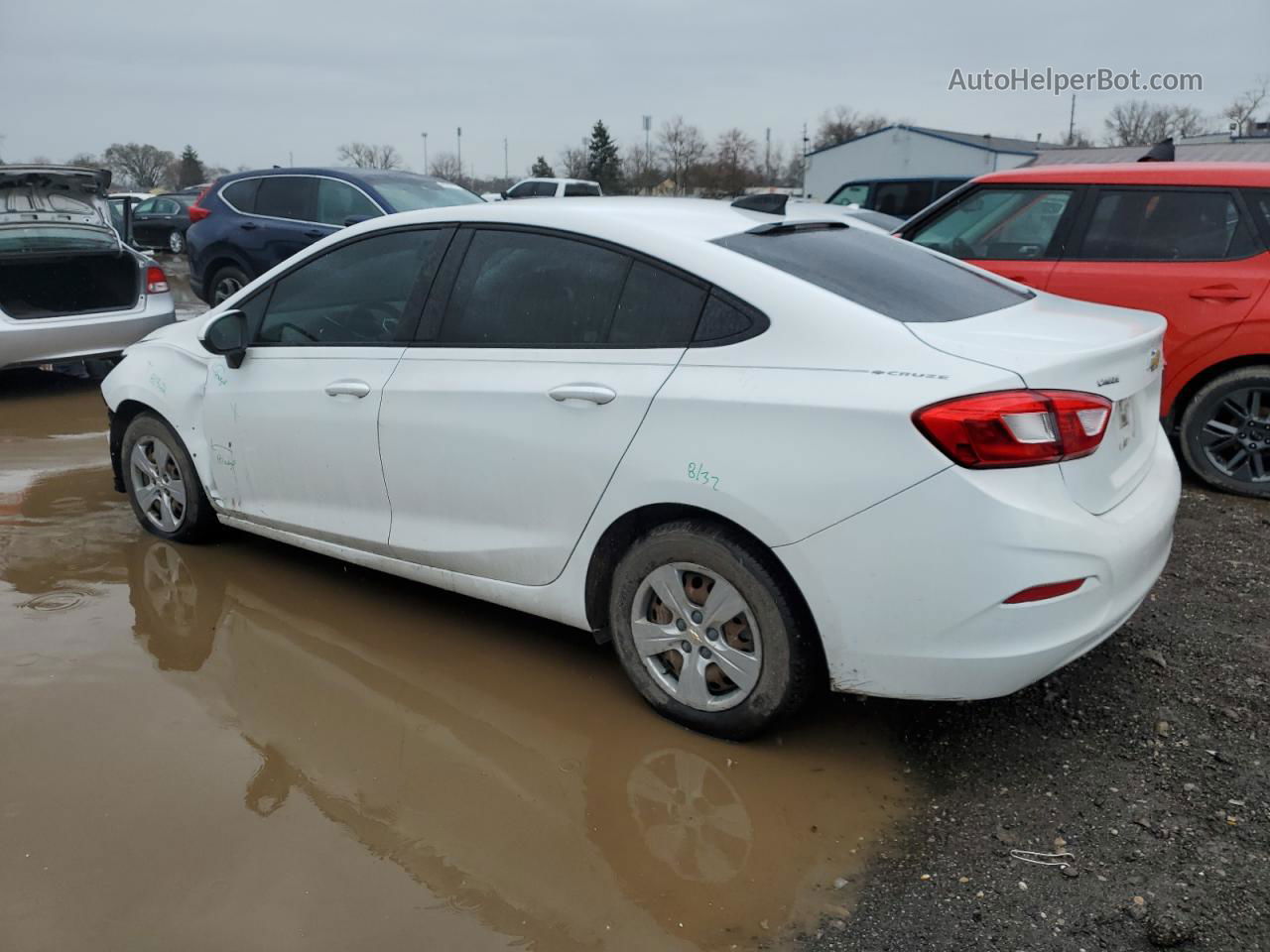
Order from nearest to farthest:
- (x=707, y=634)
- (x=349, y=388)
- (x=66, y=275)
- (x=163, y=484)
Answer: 1. (x=707, y=634)
2. (x=349, y=388)
3. (x=163, y=484)
4. (x=66, y=275)

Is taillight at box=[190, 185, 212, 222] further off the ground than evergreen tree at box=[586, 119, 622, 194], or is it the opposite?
evergreen tree at box=[586, 119, 622, 194]

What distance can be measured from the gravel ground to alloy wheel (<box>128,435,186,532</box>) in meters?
3.23

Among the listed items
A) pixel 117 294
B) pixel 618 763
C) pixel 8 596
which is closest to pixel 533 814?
pixel 618 763

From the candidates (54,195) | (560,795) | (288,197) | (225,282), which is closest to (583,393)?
(560,795)

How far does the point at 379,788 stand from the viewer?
2.97 metres

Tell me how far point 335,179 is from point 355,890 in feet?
28.7

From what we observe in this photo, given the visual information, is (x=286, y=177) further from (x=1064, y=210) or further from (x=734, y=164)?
(x=734, y=164)

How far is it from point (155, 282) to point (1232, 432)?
791 cm

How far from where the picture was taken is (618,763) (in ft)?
10.2

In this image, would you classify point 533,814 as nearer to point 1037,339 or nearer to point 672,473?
point 672,473

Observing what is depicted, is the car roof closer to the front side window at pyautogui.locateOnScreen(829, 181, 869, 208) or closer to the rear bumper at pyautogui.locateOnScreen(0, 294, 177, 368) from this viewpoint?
the rear bumper at pyautogui.locateOnScreen(0, 294, 177, 368)

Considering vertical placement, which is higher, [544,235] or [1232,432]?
[544,235]

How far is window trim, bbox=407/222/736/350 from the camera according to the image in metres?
3.02

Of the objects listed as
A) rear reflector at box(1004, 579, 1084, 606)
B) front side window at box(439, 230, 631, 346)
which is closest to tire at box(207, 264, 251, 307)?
front side window at box(439, 230, 631, 346)
